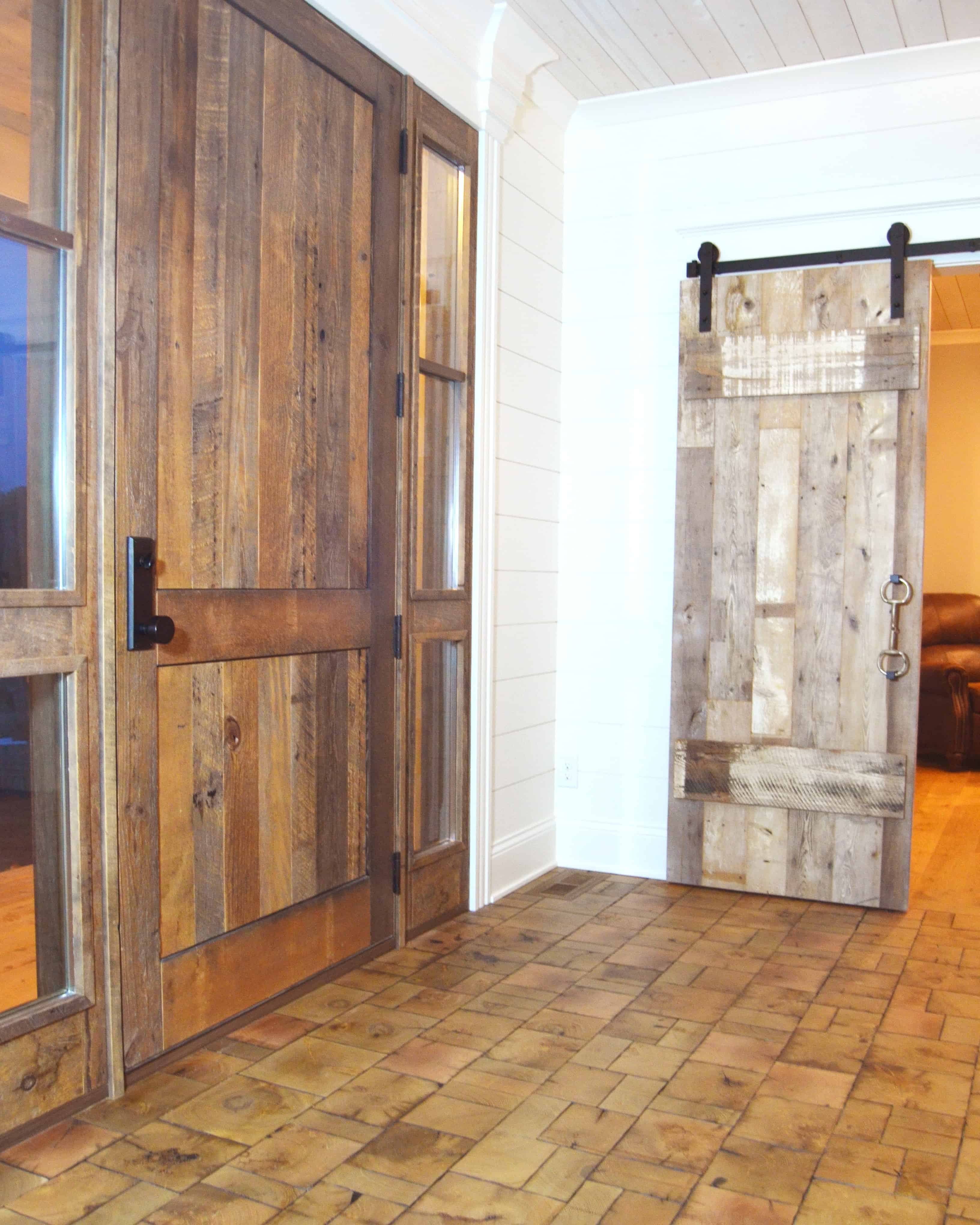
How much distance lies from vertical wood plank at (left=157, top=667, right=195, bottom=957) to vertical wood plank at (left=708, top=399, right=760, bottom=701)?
212 centimetres

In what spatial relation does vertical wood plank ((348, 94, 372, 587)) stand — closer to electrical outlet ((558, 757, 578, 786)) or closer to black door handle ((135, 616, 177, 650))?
black door handle ((135, 616, 177, 650))

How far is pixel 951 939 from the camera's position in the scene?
11.4ft

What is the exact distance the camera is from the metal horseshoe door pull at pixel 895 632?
373 centimetres

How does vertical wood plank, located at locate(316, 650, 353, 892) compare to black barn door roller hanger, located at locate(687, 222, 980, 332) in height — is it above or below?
below

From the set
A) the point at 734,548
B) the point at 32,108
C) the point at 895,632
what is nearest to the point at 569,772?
the point at 734,548

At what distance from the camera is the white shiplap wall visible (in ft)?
12.6

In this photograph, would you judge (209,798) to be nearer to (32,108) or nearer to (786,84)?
(32,108)

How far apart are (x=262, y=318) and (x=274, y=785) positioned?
115 cm

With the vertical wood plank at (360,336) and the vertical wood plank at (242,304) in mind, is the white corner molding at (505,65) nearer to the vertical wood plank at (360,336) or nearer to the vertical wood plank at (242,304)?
the vertical wood plank at (360,336)

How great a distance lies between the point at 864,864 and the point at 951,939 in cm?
41

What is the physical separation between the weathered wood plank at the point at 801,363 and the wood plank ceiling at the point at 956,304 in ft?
7.96

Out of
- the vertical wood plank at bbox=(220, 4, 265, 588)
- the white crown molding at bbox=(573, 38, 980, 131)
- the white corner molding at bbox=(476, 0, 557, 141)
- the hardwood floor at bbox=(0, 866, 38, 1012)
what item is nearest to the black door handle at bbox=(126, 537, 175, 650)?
the vertical wood plank at bbox=(220, 4, 265, 588)

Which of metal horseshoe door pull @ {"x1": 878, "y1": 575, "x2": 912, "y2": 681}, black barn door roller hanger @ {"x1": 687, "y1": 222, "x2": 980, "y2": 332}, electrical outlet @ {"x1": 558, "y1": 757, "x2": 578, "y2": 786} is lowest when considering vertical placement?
electrical outlet @ {"x1": 558, "y1": 757, "x2": 578, "y2": 786}

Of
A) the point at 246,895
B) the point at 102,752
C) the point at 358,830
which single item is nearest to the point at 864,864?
the point at 358,830
